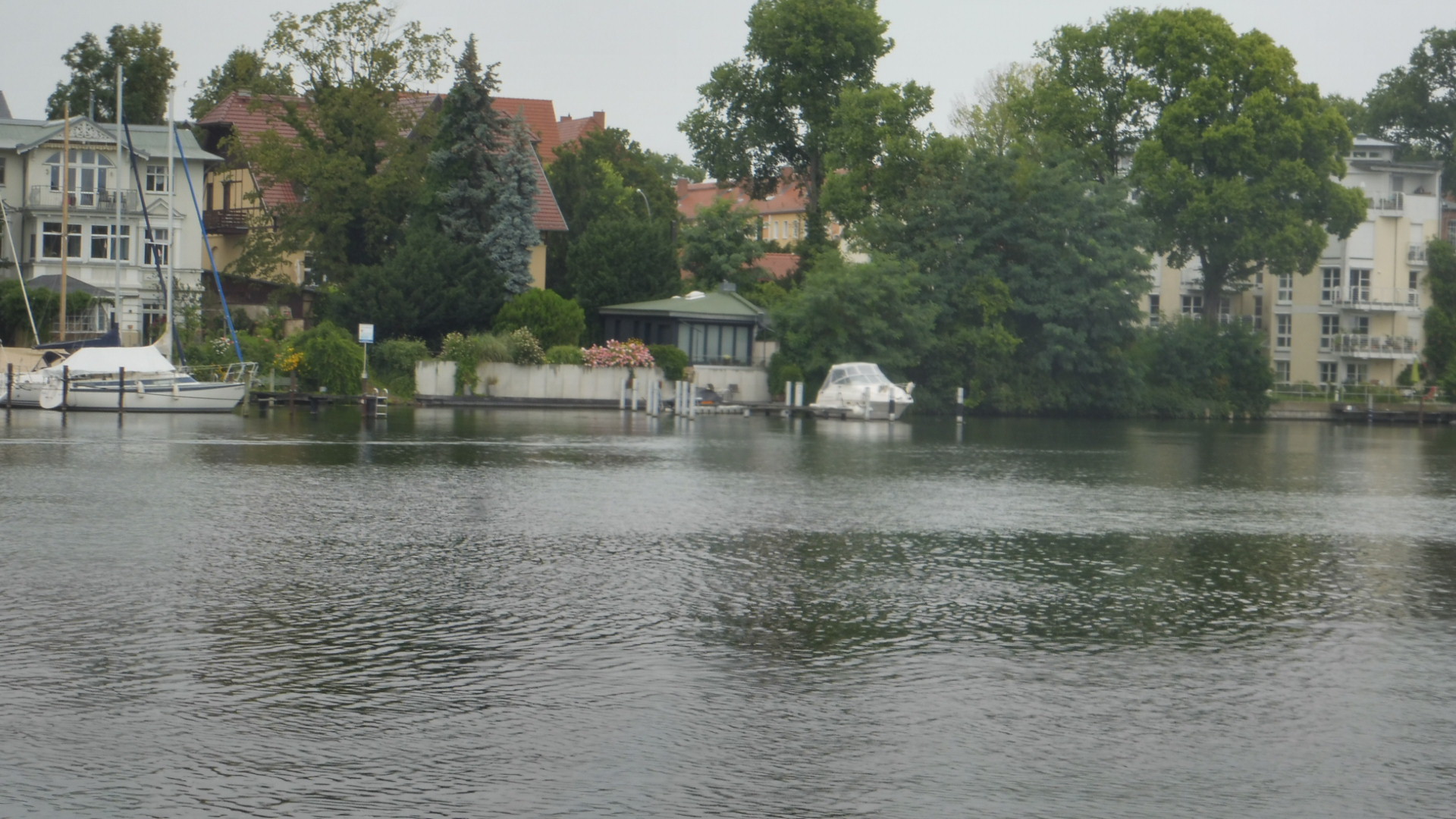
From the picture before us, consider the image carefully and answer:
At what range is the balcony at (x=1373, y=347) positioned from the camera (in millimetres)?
92750

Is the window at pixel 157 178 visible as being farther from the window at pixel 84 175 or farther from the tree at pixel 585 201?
the tree at pixel 585 201

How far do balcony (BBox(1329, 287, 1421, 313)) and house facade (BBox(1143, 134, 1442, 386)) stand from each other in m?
0.04

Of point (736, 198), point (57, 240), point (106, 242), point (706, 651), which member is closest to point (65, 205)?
point (106, 242)

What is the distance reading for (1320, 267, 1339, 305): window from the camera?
311ft

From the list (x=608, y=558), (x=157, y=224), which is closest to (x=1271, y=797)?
(x=608, y=558)

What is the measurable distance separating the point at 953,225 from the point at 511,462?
40.5 metres

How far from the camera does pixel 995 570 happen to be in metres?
17.6

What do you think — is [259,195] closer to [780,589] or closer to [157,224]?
[157,224]

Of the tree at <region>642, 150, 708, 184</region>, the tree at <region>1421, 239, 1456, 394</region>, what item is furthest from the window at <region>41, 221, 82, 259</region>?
the tree at <region>642, 150, 708, 184</region>

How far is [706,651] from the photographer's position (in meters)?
12.5

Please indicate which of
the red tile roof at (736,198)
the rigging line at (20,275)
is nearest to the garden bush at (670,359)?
the rigging line at (20,275)

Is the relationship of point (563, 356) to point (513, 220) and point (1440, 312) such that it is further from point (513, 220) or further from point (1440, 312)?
point (1440, 312)

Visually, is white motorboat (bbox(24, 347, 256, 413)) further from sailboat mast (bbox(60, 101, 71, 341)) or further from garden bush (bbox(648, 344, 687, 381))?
garden bush (bbox(648, 344, 687, 381))

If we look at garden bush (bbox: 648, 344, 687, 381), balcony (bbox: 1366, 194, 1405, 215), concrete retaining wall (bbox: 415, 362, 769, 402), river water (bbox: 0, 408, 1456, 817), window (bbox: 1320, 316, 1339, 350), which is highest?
balcony (bbox: 1366, 194, 1405, 215)
